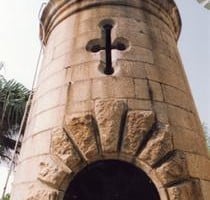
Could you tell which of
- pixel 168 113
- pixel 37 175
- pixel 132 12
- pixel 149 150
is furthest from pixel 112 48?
pixel 37 175

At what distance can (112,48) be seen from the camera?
4738mm

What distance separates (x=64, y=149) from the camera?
3.71 m

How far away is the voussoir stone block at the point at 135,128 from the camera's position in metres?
3.64

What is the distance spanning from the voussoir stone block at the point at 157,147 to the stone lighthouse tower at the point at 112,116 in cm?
1

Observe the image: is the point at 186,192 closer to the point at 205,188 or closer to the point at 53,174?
the point at 205,188

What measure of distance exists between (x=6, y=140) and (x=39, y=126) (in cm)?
839

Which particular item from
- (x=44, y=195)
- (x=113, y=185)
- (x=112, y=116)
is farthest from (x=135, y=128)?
(x=44, y=195)

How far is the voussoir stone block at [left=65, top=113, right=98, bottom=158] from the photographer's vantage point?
12.0ft

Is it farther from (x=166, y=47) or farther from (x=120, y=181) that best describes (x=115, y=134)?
(x=166, y=47)

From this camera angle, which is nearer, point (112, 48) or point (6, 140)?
point (112, 48)

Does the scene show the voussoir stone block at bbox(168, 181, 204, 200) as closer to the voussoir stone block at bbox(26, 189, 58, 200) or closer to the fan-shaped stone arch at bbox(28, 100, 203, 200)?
the fan-shaped stone arch at bbox(28, 100, 203, 200)

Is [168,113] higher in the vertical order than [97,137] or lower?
higher

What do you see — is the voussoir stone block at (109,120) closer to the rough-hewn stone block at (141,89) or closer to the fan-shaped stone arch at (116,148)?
the fan-shaped stone arch at (116,148)

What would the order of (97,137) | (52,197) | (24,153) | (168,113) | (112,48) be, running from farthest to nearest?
(112,48) → (24,153) → (168,113) → (97,137) → (52,197)
